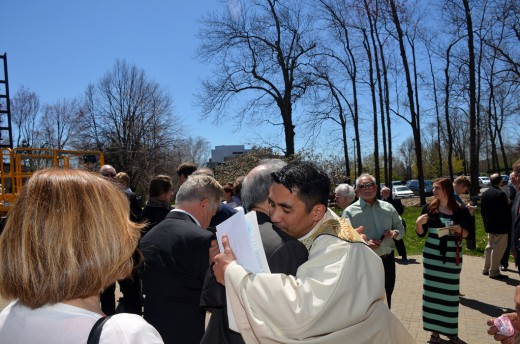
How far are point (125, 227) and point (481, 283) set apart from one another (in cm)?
860

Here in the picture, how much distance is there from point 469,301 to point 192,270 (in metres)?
6.16

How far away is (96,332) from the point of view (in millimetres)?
1159

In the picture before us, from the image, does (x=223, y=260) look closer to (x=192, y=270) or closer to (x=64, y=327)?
(x=64, y=327)

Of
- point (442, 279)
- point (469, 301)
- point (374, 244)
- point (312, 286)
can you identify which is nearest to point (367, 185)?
point (374, 244)

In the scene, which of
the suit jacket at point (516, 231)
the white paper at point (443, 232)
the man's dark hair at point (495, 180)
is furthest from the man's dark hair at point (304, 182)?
the man's dark hair at point (495, 180)

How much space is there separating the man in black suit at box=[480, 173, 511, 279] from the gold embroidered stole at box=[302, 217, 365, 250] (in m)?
7.71

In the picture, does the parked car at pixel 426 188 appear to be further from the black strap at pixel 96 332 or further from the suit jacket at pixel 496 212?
the black strap at pixel 96 332

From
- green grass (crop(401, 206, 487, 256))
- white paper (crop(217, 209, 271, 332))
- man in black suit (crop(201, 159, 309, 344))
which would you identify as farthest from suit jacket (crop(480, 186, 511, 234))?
→ white paper (crop(217, 209, 271, 332))

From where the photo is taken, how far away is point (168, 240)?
2.84 meters

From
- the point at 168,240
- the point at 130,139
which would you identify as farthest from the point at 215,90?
the point at 168,240

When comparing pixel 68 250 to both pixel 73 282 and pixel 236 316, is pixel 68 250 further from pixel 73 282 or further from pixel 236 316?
pixel 236 316

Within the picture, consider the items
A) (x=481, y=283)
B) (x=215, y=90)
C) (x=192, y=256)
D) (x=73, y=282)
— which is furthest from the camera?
(x=215, y=90)

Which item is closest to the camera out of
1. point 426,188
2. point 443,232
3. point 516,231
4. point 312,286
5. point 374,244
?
point 312,286

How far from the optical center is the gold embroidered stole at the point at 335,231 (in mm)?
1910
